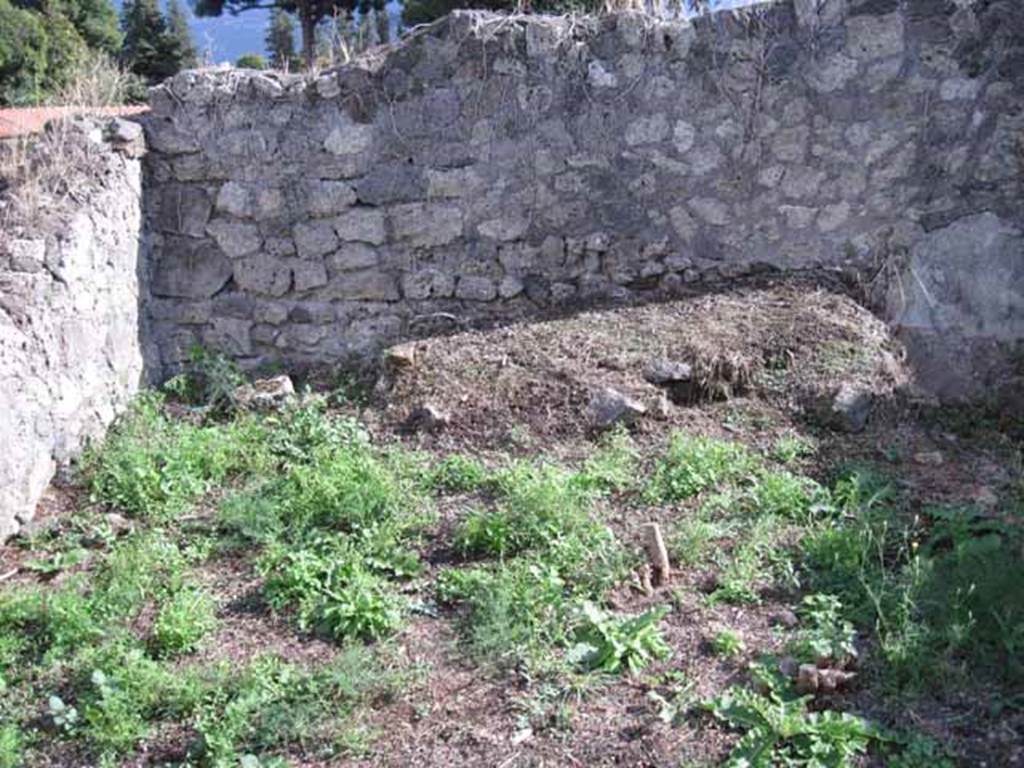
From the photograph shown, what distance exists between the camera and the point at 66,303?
16.2 ft

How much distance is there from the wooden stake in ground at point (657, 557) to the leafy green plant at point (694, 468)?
17.8 inches

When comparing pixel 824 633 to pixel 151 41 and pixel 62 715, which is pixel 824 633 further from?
pixel 151 41

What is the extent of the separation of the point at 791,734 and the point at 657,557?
3.07 feet

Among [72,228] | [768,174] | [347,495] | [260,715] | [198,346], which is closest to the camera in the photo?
[260,715]

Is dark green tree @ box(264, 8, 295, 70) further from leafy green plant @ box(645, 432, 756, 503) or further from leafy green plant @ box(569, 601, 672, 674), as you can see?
leafy green plant @ box(569, 601, 672, 674)

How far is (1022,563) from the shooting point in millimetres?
3520

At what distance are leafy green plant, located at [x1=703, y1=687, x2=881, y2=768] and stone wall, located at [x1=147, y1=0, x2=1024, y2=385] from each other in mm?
2872

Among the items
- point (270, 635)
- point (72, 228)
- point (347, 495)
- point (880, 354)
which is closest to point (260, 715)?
point (270, 635)

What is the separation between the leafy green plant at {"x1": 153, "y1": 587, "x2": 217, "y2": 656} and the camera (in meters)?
3.54

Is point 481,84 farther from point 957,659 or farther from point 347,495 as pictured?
point 957,659

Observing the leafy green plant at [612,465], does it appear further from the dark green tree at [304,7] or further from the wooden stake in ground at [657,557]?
the dark green tree at [304,7]

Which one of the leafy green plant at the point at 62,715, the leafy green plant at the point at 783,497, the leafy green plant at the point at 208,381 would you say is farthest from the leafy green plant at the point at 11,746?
the leafy green plant at the point at 783,497

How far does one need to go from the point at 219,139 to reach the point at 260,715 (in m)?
3.48

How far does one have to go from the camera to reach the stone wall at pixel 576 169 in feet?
17.4
